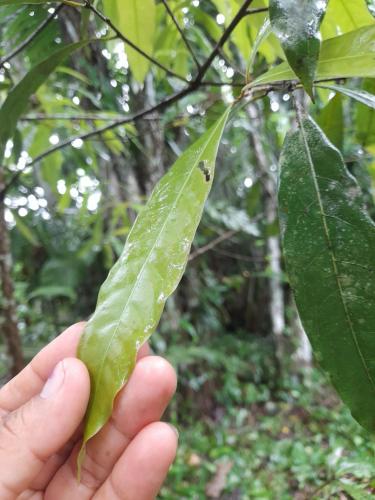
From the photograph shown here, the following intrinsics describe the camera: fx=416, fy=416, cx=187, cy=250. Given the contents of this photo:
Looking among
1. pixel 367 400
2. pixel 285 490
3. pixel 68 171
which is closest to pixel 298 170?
A: pixel 367 400

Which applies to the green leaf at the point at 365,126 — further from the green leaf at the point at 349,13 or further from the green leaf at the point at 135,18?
the green leaf at the point at 135,18

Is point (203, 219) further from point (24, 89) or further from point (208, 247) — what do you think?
point (24, 89)

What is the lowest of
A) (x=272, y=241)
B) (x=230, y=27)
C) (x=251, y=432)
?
(x=251, y=432)

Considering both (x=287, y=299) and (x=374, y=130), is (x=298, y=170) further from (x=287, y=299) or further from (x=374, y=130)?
(x=287, y=299)

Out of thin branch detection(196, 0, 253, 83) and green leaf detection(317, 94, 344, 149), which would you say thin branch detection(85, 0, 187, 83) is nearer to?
thin branch detection(196, 0, 253, 83)

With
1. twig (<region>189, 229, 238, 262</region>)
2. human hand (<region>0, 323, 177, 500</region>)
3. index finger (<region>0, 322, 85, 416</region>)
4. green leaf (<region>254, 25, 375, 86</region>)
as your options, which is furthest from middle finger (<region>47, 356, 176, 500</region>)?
twig (<region>189, 229, 238, 262</region>)

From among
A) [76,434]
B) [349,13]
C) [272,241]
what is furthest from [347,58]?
[272,241]
